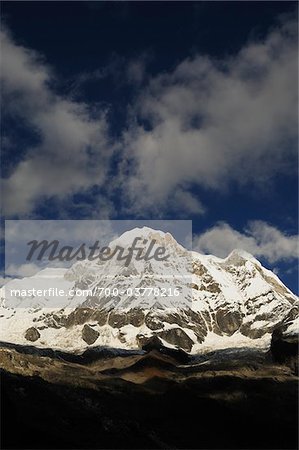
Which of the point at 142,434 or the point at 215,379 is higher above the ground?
the point at 215,379

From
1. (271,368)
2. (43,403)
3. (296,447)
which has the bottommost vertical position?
(296,447)

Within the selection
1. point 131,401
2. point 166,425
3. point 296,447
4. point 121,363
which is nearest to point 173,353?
point 121,363

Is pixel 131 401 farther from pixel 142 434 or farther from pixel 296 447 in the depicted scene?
pixel 296 447

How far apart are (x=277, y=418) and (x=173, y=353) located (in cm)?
11237

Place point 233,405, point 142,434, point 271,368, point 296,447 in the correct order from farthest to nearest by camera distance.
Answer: point 271,368
point 233,405
point 142,434
point 296,447

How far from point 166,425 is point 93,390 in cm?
2284

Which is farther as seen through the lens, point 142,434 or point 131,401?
point 131,401

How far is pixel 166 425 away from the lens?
7700 cm

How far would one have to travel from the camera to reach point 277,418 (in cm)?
7638

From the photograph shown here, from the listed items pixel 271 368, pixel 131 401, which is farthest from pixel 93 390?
pixel 271 368

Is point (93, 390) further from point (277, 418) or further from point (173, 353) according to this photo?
point (173, 353)

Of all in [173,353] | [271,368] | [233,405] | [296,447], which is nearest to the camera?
[296,447]

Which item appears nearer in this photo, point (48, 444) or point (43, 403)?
Result: point (48, 444)

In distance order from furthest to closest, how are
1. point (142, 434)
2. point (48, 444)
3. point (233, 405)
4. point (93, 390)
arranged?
point (93, 390) < point (233, 405) < point (142, 434) < point (48, 444)
